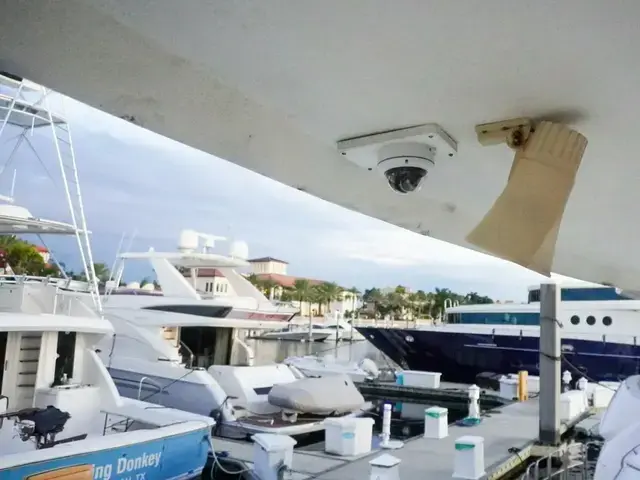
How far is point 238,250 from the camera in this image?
1623cm

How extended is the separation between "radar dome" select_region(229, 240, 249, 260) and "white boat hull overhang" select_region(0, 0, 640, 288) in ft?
46.9

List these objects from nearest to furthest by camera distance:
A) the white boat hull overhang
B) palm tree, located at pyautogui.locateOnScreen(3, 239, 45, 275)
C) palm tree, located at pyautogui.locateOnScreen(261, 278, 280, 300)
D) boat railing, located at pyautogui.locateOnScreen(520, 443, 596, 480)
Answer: the white boat hull overhang < boat railing, located at pyautogui.locateOnScreen(520, 443, 596, 480) < palm tree, located at pyautogui.locateOnScreen(3, 239, 45, 275) < palm tree, located at pyautogui.locateOnScreen(261, 278, 280, 300)

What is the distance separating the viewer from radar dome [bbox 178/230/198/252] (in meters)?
15.4

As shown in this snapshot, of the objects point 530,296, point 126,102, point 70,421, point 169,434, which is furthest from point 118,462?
point 530,296

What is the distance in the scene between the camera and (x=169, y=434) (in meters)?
6.73

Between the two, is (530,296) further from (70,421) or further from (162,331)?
(70,421)

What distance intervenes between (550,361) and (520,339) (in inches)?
394

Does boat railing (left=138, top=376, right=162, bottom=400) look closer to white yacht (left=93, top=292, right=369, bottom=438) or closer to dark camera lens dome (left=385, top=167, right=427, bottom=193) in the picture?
white yacht (left=93, top=292, right=369, bottom=438)

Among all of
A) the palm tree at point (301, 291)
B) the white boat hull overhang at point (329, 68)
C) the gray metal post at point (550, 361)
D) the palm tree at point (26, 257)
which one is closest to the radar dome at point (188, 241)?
the gray metal post at point (550, 361)

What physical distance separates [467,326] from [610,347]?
5.06 meters

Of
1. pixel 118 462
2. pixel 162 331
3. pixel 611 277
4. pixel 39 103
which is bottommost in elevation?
pixel 118 462

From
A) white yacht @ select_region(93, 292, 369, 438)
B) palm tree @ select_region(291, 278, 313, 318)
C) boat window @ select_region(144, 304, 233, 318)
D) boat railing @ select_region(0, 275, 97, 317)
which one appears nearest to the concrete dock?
white yacht @ select_region(93, 292, 369, 438)

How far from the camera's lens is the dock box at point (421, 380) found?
1611 centimetres

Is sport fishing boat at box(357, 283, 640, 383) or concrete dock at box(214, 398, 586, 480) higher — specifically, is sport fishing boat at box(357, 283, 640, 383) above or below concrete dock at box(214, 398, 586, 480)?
above
